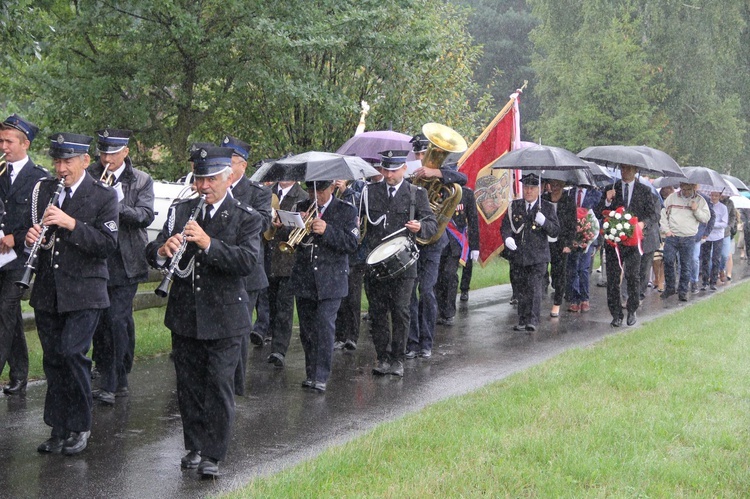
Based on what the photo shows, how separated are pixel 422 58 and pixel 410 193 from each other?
5.98 m

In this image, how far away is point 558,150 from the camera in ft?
45.7

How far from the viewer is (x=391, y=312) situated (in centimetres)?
1005

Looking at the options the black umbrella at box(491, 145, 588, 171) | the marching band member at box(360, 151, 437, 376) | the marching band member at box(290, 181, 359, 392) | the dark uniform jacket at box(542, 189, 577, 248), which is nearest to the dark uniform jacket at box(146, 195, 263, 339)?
the marching band member at box(290, 181, 359, 392)

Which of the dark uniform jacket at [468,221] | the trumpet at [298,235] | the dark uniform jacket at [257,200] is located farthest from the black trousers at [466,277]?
the dark uniform jacket at [257,200]

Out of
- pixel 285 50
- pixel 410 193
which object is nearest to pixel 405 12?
pixel 285 50

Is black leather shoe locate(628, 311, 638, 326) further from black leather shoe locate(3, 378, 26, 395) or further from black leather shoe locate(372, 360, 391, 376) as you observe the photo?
black leather shoe locate(3, 378, 26, 395)

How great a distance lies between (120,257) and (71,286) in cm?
160

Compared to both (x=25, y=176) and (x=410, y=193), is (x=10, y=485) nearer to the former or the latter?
(x=25, y=176)

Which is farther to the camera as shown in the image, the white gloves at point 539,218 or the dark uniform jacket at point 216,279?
the white gloves at point 539,218

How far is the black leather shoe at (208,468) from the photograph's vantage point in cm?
645

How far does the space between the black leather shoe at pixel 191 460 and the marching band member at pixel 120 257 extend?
1.89m

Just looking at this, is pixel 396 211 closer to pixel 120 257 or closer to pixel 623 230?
Result: pixel 120 257

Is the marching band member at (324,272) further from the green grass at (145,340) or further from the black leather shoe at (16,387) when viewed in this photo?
the black leather shoe at (16,387)

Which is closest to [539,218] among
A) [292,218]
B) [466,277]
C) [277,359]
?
[466,277]
